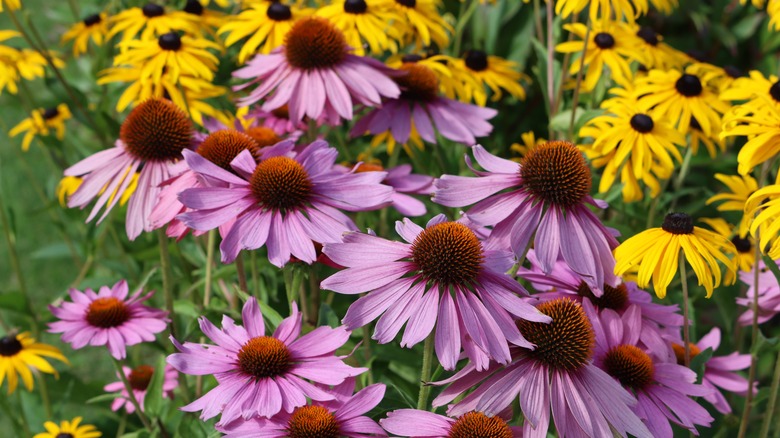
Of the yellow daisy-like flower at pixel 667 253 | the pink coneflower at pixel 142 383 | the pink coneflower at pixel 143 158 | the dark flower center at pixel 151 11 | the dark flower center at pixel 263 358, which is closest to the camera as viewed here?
the dark flower center at pixel 263 358

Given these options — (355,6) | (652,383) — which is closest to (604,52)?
(355,6)

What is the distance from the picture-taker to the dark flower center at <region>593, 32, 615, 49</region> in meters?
2.23

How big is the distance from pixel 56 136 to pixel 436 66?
Answer: 47.2 inches

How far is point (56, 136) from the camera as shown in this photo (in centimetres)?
257

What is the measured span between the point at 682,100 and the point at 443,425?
1.23 meters

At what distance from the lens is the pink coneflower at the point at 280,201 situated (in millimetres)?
1316

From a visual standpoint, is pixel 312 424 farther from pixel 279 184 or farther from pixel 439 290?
pixel 279 184

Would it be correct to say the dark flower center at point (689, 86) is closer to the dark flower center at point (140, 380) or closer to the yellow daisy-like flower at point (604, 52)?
the yellow daisy-like flower at point (604, 52)

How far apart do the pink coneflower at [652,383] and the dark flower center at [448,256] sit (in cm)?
25

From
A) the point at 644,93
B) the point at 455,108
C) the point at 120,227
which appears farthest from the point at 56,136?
the point at 644,93

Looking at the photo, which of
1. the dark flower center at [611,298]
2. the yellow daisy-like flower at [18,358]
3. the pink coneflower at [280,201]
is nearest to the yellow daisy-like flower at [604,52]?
the dark flower center at [611,298]

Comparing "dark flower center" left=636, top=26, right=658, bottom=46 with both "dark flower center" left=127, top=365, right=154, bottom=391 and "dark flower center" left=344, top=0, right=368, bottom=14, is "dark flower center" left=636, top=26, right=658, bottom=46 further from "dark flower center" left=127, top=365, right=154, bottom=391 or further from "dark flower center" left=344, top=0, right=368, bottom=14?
"dark flower center" left=127, top=365, right=154, bottom=391

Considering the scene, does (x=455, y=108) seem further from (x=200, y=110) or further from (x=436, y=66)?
(x=200, y=110)

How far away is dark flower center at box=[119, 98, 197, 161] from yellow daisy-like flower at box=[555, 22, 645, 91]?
102 centimetres
